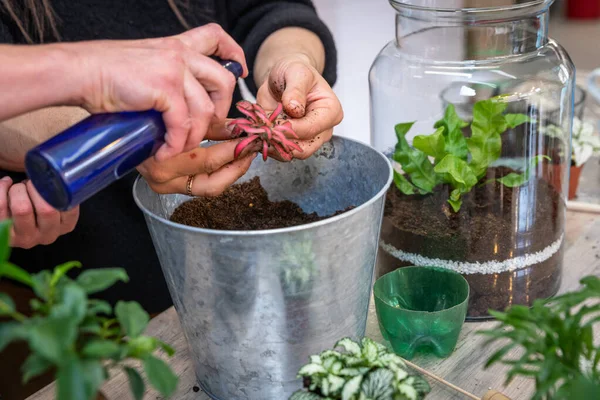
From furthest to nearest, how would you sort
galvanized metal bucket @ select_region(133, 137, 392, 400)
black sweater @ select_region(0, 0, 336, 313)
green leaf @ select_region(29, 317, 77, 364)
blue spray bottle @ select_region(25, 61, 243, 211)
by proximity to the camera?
1. black sweater @ select_region(0, 0, 336, 313)
2. galvanized metal bucket @ select_region(133, 137, 392, 400)
3. blue spray bottle @ select_region(25, 61, 243, 211)
4. green leaf @ select_region(29, 317, 77, 364)

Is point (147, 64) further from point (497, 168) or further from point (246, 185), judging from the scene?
point (497, 168)

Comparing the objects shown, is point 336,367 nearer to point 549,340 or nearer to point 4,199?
point 549,340

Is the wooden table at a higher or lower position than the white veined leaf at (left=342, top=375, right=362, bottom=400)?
lower

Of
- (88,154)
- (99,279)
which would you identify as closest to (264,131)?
(88,154)

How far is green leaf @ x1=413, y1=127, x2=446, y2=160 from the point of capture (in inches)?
29.0

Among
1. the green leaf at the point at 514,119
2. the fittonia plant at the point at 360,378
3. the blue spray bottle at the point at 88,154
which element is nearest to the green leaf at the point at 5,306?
the blue spray bottle at the point at 88,154

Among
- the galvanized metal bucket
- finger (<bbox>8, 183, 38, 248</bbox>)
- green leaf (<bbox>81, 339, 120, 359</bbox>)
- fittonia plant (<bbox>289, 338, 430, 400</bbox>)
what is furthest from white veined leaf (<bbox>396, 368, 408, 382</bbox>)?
finger (<bbox>8, 183, 38, 248</bbox>)

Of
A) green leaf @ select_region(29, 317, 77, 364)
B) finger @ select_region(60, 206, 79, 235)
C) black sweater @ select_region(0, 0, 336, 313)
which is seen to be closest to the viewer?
green leaf @ select_region(29, 317, 77, 364)

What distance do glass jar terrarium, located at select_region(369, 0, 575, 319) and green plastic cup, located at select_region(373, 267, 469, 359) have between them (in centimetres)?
6

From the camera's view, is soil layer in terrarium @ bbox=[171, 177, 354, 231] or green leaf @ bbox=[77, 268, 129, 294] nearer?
green leaf @ bbox=[77, 268, 129, 294]

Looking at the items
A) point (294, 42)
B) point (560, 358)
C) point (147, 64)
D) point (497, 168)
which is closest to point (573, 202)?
point (497, 168)

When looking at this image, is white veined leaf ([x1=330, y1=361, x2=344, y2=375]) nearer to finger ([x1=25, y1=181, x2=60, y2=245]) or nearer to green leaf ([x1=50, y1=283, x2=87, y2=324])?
green leaf ([x1=50, y1=283, x2=87, y2=324])

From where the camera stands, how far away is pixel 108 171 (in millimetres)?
480

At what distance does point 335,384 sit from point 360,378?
0.8 inches
